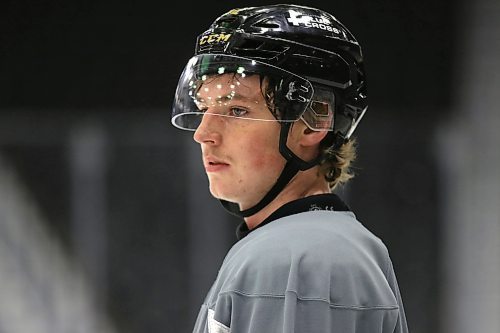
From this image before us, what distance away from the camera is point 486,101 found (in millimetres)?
4199

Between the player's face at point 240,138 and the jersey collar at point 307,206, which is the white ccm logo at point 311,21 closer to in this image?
the player's face at point 240,138

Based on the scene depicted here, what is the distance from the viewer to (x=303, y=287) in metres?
1.33

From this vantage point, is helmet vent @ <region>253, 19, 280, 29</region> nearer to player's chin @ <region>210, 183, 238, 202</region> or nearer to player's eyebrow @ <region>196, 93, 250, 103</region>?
player's eyebrow @ <region>196, 93, 250, 103</region>

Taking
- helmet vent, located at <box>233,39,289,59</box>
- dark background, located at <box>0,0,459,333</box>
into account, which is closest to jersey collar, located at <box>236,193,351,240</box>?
helmet vent, located at <box>233,39,289,59</box>

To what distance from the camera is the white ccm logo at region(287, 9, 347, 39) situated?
1.59 m

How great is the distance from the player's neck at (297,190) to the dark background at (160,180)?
86.0 inches

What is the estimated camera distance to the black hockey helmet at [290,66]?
60.8 inches

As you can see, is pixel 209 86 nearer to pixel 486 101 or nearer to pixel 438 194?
pixel 438 194

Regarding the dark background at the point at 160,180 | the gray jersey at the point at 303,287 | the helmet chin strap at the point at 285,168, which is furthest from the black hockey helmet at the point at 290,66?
the dark background at the point at 160,180

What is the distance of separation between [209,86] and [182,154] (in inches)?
90.9

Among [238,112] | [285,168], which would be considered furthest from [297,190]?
[238,112]

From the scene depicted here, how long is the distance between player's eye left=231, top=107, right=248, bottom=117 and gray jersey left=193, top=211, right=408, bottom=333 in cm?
20

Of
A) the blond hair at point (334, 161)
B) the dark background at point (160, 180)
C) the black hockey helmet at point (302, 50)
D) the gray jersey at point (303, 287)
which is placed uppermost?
the black hockey helmet at point (302, 50)

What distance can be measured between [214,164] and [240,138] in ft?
0.23
